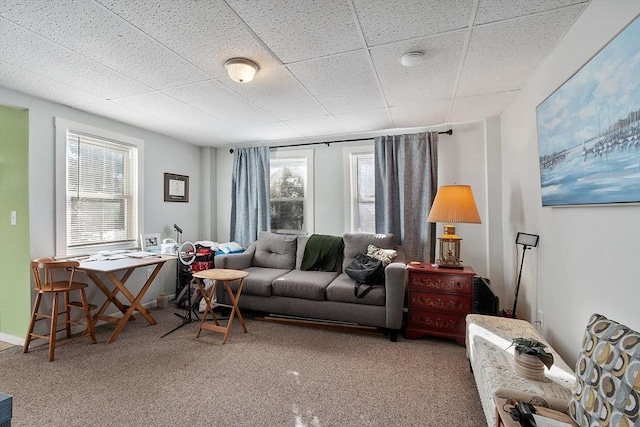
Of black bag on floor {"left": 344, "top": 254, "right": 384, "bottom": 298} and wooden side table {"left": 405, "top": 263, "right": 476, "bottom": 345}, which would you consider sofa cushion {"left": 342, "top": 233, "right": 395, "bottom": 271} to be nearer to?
black bag on floor {"left": 344, "top": 254, "right": 384, "bottom": 298}

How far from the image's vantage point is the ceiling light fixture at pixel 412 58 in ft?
6.40

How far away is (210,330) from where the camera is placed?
2918mm

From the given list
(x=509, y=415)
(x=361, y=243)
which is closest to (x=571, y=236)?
(x=509, y=415)

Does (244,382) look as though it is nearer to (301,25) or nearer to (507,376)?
(507,376)

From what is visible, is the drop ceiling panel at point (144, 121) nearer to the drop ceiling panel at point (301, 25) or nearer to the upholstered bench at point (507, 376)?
the drop ceiling panel at point (301, 25)

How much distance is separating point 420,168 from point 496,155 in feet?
2.63

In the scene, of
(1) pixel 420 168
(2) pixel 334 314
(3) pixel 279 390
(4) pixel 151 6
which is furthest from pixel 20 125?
(1) pixel 420 168

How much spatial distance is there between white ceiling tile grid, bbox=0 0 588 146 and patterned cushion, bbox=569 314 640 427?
1.58m

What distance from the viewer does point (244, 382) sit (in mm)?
2076

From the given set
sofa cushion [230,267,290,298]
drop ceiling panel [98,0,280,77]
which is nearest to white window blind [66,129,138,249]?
sofa cushion [230,267,290,298]

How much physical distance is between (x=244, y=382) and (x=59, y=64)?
262 centimetres

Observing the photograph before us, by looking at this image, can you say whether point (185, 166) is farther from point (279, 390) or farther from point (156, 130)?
point (279, 390)

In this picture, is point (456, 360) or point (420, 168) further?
point (420, 168)

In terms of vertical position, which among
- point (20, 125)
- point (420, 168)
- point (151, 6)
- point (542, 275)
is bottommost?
point (542, 275)
